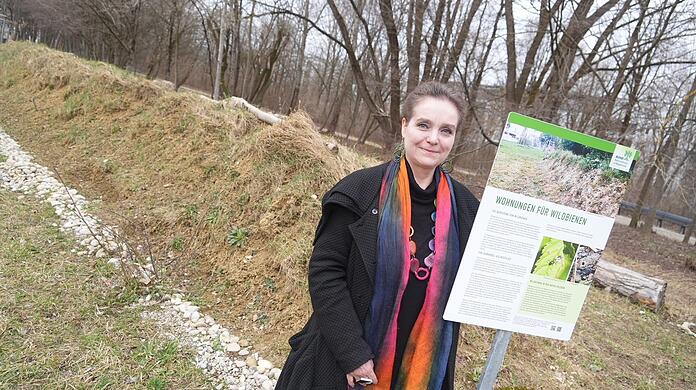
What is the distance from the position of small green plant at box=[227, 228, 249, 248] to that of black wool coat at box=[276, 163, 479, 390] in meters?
2.95

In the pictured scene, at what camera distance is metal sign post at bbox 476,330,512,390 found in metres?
1.75

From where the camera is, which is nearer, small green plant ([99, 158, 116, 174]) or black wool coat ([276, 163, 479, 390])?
black wool coat ([276, 163, 479, 390])

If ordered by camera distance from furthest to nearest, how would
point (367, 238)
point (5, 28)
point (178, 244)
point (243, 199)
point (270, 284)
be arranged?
point (5, 28) < point (243, 199) < point (178, 244) < point (270, 284) < point (367, 238)

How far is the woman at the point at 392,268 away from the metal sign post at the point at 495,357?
26 centimetres

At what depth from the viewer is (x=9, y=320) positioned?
2803 mm

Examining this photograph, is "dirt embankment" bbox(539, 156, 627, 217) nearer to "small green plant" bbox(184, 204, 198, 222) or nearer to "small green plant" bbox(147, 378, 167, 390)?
"small green plant" bbox(147, 378, 167, 390)

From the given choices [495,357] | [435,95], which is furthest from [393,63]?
[495,357]

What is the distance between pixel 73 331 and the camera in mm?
2873

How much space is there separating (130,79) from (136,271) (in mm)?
7454

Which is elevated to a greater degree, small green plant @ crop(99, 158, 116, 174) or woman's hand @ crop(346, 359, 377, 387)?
woman's hand @ crop(346, 359, 377, 387)

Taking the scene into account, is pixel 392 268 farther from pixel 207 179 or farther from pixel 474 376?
pixel 207 179

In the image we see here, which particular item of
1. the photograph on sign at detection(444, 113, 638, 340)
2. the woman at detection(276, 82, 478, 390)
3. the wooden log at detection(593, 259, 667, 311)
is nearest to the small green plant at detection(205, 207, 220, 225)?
the woman at detection(276, 82, 478, 390)

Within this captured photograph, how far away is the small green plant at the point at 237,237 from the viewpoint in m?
4.36

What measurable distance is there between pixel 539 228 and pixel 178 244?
407 cm
